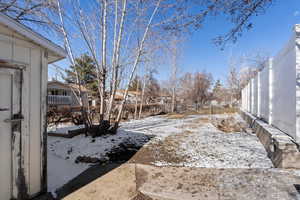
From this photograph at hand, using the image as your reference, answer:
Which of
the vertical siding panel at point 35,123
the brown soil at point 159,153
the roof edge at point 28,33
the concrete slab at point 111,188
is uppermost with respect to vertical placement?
the roof edge at point 28,33

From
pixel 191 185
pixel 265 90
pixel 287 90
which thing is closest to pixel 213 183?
pixel 191 185

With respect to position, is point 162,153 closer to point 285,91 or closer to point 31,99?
point 31,99

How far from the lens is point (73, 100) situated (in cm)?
1927

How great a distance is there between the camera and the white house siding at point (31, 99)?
6.35 ft

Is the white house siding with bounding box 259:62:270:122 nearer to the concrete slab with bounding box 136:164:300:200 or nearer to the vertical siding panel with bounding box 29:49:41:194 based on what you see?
the concrete slab with bounding box 136:164:300:200

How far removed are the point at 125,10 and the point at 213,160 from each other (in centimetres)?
504

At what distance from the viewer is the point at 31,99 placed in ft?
6.90

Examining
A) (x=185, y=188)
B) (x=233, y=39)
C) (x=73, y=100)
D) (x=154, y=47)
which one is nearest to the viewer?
(x=185, y=188)

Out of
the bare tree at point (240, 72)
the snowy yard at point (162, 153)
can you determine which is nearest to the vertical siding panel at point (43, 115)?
the snowy yard at point (162, 153)

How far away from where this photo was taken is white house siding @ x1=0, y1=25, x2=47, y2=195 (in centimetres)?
194

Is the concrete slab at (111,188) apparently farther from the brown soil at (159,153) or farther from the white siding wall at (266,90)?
the white siding wall at (266,90)

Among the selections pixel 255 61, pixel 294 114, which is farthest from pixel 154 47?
pixel 255 61

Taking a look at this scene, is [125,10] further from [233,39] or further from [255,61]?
[255,61]

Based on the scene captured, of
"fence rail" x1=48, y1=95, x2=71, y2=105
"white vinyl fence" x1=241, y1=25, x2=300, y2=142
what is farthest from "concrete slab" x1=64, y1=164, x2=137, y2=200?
"fence rail" x1=48, y1=95, x2=71, y2=105
